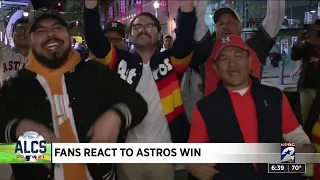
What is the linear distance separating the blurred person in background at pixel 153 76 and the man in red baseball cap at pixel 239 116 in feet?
0.33

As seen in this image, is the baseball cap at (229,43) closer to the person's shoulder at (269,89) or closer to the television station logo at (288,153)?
the person's shoulder at (269,89)

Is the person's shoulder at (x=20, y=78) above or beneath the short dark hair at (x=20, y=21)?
beneath

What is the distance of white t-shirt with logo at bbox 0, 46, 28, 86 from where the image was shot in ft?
5.15

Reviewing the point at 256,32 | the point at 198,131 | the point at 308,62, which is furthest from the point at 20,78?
the point at 308,62

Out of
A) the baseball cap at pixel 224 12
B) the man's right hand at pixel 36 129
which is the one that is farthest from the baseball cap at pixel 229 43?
the man's right hand at pixel 36 129

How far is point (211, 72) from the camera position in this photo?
1653 mm

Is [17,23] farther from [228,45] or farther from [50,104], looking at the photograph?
[228,45]

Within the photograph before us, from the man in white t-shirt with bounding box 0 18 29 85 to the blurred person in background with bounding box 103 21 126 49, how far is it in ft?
1.06

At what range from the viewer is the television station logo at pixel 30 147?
1541mm

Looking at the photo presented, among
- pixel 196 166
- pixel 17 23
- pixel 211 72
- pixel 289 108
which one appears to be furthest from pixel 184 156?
pixel 17 23

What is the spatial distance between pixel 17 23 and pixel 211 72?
32.3 inches

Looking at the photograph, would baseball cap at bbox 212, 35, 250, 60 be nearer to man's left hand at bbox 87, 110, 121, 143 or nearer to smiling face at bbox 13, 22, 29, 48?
man's left hand at bbox 87, 110, 121, 143

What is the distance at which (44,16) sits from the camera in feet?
→ 4.93

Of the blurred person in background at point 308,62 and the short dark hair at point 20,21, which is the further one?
the blurred person in background at point 308,62
